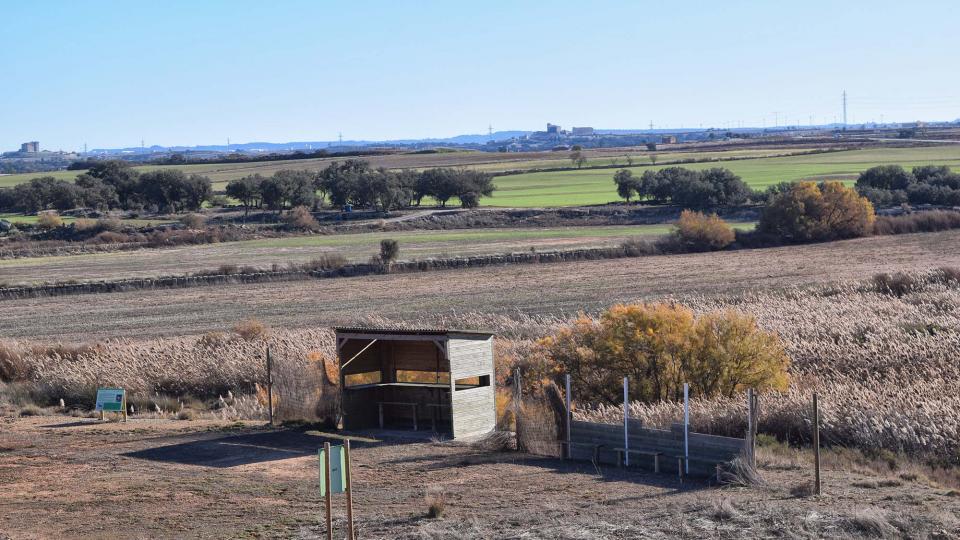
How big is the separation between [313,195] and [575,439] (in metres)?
82.9

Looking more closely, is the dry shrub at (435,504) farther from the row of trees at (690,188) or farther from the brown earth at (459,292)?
the row of trees at (690,188)

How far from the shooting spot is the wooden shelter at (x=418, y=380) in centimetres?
2259

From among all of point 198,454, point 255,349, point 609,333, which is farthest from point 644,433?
point 255,349

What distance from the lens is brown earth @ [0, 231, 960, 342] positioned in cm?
4319

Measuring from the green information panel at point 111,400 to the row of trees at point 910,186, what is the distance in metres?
65.2

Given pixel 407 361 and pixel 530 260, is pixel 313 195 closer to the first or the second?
pixel 530 260

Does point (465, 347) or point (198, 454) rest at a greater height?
point (465, 347)

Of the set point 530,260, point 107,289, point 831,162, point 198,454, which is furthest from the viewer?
point 831,162

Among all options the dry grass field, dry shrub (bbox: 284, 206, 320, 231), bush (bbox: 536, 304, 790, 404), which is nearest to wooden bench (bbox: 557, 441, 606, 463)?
bush (bbox: 536, 304, 790, 404)

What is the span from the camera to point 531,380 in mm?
26188

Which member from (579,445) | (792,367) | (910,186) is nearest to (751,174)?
(910,186)

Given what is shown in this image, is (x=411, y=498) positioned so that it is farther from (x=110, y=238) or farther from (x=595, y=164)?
(x=595, y=164)

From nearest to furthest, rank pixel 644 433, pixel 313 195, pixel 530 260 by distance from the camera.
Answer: pixel 644 433 < pixel 530 260 < pixel 313 195

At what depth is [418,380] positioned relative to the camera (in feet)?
85.8
